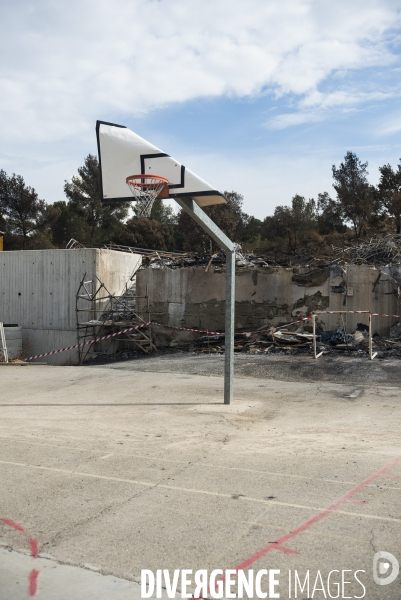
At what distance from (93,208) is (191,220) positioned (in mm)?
10971

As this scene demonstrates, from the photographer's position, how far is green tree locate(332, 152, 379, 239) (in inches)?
1446

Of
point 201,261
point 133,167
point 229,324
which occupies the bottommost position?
point 229,324

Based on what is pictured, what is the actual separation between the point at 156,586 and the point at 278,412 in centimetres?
603

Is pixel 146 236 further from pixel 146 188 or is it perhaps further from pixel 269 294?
pixel 146 188

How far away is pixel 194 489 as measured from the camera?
222 inches

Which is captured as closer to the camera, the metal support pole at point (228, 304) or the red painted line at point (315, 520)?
the red painted line at point (315, 520)

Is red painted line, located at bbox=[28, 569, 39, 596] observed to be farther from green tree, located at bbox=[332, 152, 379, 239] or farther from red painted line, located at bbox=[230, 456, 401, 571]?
green tree, located at bbox=[332, 152, 379, 239]

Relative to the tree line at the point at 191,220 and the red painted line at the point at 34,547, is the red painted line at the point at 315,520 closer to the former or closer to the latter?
the red painted line at the point at 34,547

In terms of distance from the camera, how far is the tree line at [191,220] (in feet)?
121

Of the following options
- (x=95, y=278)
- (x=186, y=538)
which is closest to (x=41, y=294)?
(x=95, y=278)

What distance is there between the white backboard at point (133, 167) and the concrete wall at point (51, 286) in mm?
11514

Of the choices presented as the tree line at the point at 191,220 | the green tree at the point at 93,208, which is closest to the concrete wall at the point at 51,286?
the tree line at the point at 191,220

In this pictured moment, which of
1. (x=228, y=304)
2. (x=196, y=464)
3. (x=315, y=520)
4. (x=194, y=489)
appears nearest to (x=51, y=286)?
(x=228, y=304)

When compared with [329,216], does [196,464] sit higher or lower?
lower
